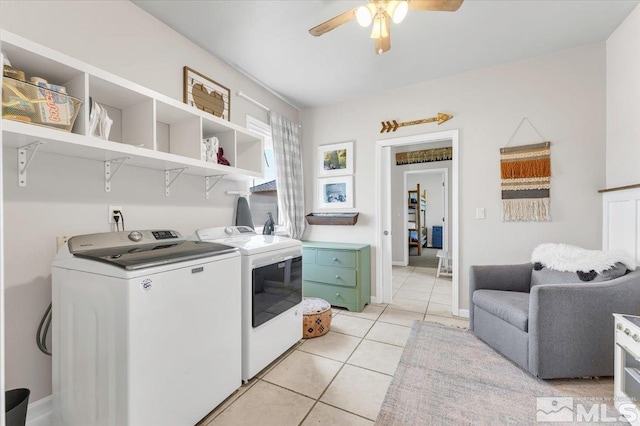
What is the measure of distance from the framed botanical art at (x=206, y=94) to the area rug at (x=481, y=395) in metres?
2.63

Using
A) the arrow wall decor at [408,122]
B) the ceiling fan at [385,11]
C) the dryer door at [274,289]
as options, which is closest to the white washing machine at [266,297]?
the dryer door at [274,289]

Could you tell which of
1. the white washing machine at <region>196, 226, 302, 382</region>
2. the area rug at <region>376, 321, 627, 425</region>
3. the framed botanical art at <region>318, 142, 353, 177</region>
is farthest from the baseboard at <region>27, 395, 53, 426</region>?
the framed botanical art at <region>318, 142, 353, 177</region>

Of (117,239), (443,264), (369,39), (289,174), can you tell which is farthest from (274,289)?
(443,264)

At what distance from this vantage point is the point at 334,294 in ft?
10.4

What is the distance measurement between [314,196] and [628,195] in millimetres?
2974

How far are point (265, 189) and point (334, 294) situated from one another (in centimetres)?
152

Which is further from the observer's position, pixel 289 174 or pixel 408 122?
pixel 289 174

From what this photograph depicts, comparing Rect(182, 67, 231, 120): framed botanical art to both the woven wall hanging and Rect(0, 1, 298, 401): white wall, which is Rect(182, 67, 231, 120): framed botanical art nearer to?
Rect(0, 1, 298, 401): white wall

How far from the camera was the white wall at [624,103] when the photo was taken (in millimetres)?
2020

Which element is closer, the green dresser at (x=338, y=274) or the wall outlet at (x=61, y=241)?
the wall outlet at (x=61, y=241)

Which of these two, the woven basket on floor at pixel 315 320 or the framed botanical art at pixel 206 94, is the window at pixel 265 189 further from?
the woven basket on floor at pixel 315 320

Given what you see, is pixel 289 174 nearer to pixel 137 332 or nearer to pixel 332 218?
pixel 332 218

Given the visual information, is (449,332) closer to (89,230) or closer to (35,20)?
(89,230)

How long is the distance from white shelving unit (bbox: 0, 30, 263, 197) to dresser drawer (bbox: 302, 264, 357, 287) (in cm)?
136
